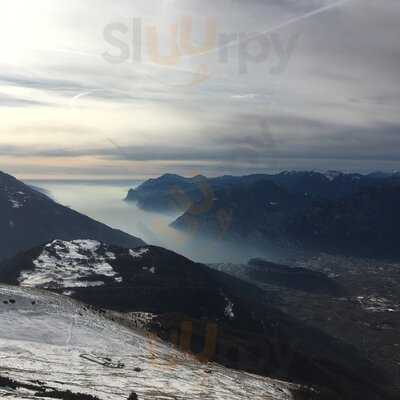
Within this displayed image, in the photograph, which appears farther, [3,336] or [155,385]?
[3,336]

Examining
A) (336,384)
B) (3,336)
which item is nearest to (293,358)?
(336,384)

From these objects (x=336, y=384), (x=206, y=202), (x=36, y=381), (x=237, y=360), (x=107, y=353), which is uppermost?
(x=206, y=202)

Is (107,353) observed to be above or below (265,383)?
above

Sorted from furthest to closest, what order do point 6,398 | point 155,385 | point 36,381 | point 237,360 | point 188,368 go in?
point 237,360
point 188,368
point 155,385
point 36,381
point 6,398

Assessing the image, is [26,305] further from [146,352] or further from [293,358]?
[293,358]

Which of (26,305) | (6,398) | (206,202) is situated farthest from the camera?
(26,305)

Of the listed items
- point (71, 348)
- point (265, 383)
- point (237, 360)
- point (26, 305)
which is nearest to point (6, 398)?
point (71, 348)

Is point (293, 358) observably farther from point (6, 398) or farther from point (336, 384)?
point (6, 398)
